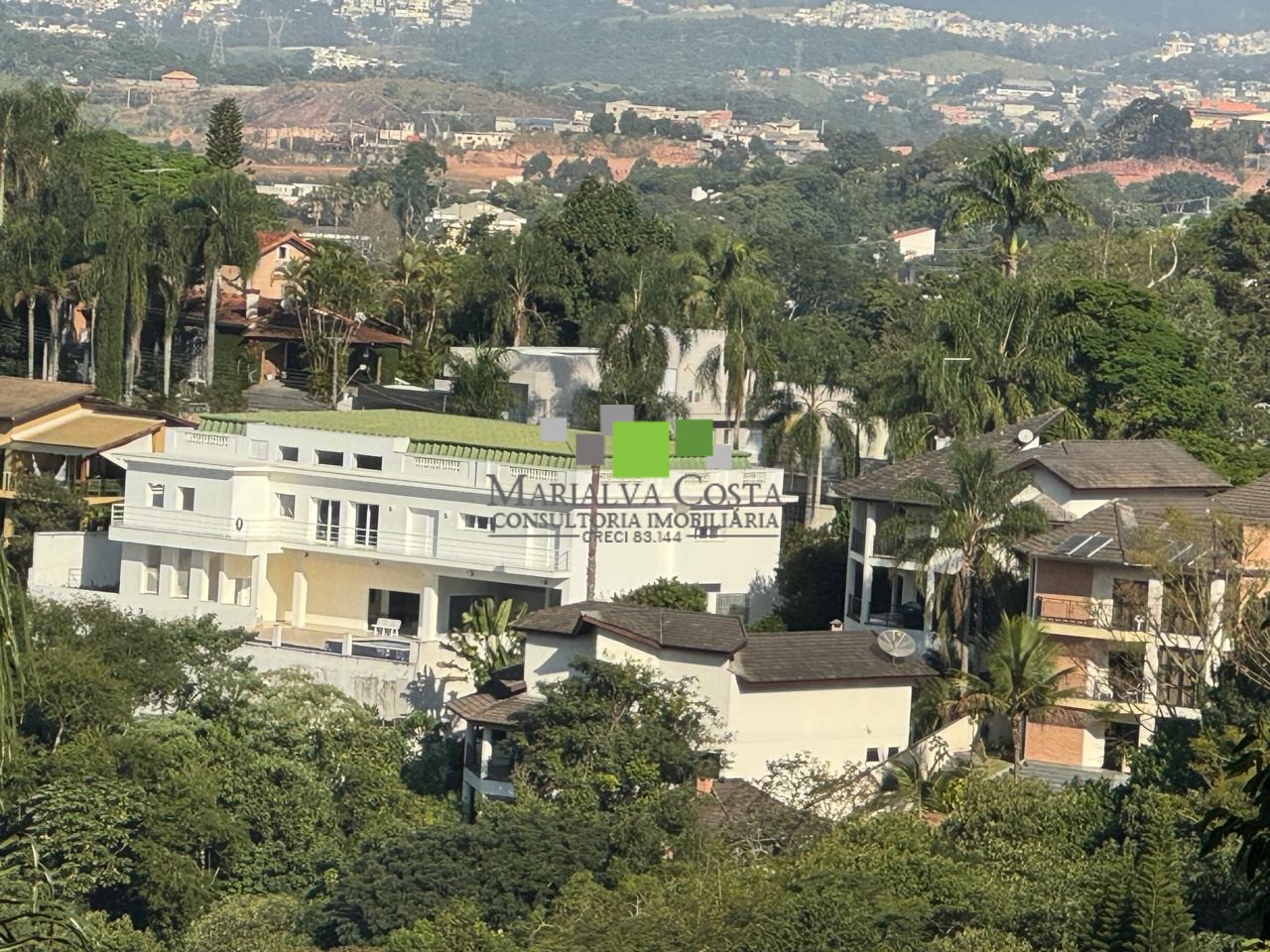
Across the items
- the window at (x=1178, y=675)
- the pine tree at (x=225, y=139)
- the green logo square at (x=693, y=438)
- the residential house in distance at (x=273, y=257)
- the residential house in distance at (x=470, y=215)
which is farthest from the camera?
the residential house in distance at (x=470, y=215)

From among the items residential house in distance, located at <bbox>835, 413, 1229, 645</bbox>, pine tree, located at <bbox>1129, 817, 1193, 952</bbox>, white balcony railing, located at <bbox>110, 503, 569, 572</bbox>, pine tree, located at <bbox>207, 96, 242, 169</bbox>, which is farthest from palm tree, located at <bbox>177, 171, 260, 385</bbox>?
pine tree, located at <bbox>1129, 817, 1193, 952</bbox>

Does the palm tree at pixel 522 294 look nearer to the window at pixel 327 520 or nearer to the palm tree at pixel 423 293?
the palm tree at pixel 423 293

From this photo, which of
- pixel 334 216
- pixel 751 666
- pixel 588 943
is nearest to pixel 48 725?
pixel 751 666

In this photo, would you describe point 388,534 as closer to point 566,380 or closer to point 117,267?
point 566,380

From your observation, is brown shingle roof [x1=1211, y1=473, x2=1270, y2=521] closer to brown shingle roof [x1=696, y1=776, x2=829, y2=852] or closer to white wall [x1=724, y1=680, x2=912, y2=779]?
white wall [x1=724, y1=680, x2=912, y2=779]

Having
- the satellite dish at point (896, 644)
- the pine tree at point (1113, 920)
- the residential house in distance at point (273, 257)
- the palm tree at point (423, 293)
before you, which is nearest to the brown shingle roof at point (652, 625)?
the satellite dish at point (896, 644)

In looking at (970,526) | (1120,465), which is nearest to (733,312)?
(1120,465)

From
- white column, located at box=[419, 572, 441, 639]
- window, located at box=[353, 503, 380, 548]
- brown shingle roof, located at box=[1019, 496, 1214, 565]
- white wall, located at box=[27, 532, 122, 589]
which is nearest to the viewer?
brown shingle roof, located at box=[1019, 496, 1214, 565]

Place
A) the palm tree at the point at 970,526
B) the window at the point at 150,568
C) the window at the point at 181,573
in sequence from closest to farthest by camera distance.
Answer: the palm tree at the point at 970,526 → the window at the point at 181,573 → the window at the point at 150,568
